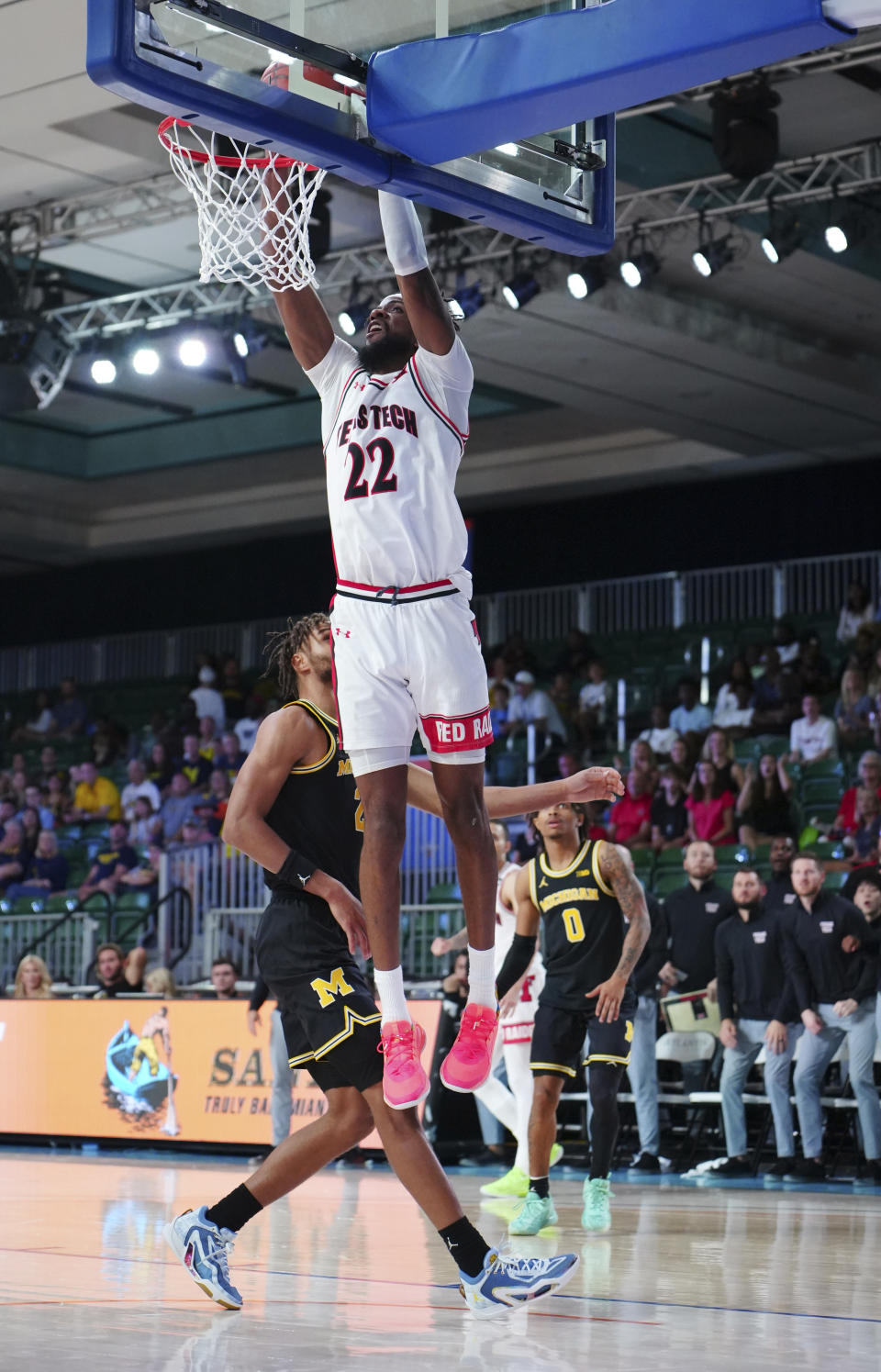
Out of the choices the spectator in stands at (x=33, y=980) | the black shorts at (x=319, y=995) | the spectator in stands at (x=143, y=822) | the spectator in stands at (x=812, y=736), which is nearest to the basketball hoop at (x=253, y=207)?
the black shorts at (x=319, y=995)

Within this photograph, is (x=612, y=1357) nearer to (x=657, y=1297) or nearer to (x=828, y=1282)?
(x=657, y=1297)

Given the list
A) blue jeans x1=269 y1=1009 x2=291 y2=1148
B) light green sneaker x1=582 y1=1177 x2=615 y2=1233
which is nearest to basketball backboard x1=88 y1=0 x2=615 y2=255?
light green sneaker x1=582 y1=1177 x2=615 y2=1233

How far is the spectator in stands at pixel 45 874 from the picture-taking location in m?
20.0

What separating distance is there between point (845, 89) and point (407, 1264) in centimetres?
1017

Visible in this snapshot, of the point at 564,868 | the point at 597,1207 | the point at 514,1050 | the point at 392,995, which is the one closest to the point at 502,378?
the point at 514,1050

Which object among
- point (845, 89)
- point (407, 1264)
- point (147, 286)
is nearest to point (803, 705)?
point (845, 89)

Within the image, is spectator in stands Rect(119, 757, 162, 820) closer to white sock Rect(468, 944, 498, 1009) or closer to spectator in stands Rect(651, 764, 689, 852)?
spectator in stands Rect(651, 764, 689, 852)

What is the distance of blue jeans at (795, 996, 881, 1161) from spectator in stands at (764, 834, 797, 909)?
3.41 feet

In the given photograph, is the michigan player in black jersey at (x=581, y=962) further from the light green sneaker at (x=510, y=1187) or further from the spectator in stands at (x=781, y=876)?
the spectator in stands at (x=781, y=876)

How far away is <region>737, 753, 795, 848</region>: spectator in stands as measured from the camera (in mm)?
16172

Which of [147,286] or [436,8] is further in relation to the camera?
[147,286]

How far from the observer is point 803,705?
56.9 feet

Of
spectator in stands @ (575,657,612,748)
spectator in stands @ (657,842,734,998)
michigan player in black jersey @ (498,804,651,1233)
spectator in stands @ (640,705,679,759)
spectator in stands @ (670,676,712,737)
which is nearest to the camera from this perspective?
michigan player in black jersey @ (498,804,651,1233)

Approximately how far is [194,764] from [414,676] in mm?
16729
